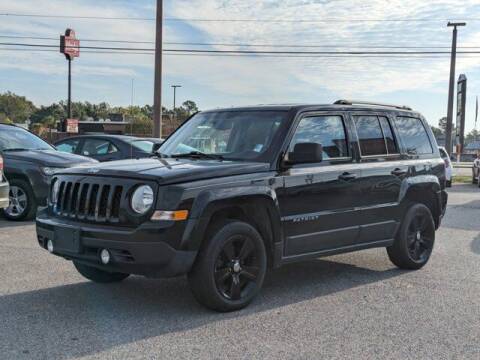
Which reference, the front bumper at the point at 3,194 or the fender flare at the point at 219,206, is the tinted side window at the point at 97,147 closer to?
the front bumper at the point at 3,194

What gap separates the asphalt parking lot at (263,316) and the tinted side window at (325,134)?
140 centimetres

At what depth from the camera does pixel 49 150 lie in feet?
35.1

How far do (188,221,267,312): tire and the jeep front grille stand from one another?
0.80 m

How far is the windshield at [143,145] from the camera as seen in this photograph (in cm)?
1220

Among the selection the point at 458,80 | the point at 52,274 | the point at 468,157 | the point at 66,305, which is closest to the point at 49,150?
the point at 52,274

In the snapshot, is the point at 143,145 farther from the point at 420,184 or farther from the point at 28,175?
the point at 420,184

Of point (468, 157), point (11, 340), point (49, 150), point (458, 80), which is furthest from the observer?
point (468, 157)

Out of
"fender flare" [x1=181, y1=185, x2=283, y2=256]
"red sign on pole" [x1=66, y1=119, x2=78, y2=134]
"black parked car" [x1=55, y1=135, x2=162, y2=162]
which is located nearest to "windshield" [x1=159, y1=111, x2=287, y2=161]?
"fender flare" [x1=181, y1=185, x2=283, y2=256]

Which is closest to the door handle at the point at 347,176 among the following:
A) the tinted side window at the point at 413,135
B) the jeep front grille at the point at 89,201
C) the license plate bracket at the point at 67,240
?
the tinted side window at the point at 413,135

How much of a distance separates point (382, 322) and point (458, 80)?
106 ft

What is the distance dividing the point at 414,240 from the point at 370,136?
55.8 inches

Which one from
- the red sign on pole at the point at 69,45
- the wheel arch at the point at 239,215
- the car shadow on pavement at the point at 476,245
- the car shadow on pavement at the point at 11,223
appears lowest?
the car shadow on pavement at the point at 11,223

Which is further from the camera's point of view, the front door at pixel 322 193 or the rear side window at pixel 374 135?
the rear side window at pixel 374 135

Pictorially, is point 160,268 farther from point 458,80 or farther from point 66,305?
point 458,80
